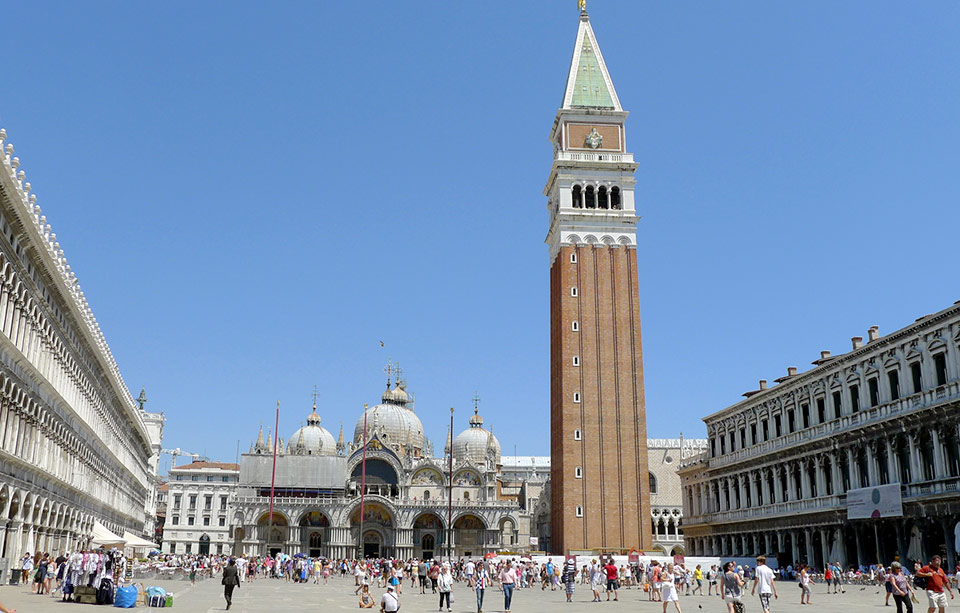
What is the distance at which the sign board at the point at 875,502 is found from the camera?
3875 cm

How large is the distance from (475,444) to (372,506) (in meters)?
20.7

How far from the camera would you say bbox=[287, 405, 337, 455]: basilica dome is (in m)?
98.2

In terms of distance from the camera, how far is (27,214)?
2545cm

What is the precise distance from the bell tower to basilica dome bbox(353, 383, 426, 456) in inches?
1234

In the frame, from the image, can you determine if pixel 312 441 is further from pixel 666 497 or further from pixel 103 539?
pixel 103 539

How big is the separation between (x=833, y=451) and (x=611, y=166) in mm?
28018

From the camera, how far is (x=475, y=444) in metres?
99.8

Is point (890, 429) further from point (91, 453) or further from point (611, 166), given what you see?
point (91, 453)

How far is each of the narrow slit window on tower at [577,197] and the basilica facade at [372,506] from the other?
911 inches

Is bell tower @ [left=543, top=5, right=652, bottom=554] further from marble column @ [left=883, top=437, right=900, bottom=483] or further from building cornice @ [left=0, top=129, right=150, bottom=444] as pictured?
building cornice @ [left=0, top=129, right=150, bottom=444]

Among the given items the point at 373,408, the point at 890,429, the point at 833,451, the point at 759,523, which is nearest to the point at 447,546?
the point at 373,408

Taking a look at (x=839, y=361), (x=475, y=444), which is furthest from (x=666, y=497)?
(x=839, y=361)

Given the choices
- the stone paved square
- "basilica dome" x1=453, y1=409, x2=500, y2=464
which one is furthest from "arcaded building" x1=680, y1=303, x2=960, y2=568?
"basilica dome" x1=453, y1=409, x2=500, y2=464

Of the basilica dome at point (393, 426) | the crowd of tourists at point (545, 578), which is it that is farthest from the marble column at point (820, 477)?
the basilica dome at point (393, 426)
